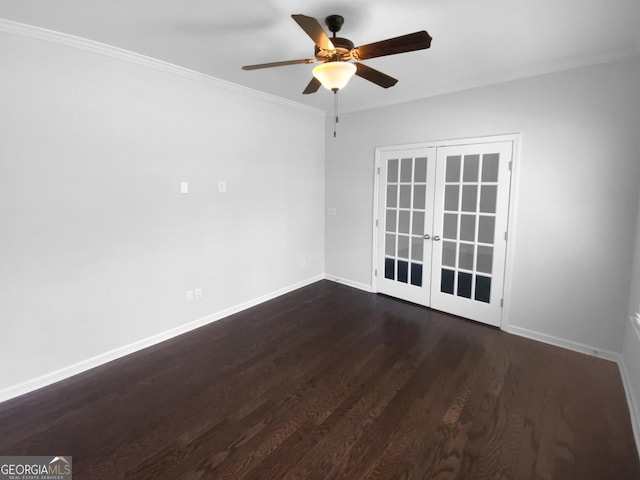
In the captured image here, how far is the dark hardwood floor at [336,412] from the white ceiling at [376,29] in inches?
103

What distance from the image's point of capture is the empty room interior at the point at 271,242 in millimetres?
1941

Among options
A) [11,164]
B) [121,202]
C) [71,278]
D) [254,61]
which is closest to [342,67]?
[254,61]

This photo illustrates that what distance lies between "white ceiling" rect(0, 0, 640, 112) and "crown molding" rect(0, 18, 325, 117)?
2.2 inches

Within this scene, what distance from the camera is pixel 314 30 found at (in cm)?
165

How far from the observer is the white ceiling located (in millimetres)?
1959

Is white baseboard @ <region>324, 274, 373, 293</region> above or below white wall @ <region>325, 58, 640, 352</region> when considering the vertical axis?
below

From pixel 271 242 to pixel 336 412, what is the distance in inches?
96.1

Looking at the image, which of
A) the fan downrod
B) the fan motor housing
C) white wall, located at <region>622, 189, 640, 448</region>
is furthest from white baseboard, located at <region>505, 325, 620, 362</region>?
the fan downrod

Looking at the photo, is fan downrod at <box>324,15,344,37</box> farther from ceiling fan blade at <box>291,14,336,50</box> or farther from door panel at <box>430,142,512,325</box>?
door panel at <box>430,142,512,325</box>

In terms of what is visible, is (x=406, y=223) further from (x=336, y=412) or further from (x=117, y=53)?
(x=117, y=53)

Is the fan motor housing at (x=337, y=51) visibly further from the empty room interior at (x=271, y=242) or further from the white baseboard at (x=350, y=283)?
the white baseboard at (x=350, y=283)

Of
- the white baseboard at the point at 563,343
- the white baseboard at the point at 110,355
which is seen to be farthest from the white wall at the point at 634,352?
the white baseboard at the point at 110,355

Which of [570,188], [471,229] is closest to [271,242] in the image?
[471,229]

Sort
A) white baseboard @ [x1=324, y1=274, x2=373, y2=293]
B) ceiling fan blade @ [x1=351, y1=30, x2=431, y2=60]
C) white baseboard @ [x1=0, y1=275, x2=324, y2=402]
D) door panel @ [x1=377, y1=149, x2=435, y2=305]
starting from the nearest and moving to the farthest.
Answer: ceiling fan blade @ [x1=351, y1=30, x2=431, y2=60], white baseboard @ [x1=0, y1=275, x2=324, y2=402], door panel @ [x1=377, y1=149, x2=435, y2=305], white baseboard @ [x1=324, y1=274, x2=373, y2=293]
